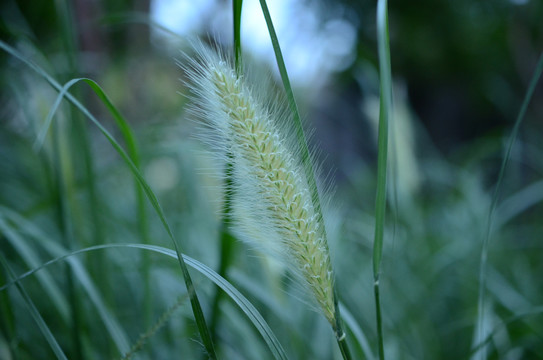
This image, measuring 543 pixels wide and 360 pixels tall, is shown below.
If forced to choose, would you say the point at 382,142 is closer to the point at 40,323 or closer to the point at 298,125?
the point at 298,125

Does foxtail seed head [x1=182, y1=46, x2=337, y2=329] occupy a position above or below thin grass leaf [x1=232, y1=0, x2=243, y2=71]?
below

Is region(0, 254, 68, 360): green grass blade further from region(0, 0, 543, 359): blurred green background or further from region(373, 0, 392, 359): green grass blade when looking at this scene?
region(373, 0, 392, 359): green grass blade

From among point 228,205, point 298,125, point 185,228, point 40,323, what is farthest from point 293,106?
point 185,228

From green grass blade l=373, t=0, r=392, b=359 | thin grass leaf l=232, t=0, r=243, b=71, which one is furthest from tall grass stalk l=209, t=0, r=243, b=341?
green grass blade l=373, t=0, r=392, b=359

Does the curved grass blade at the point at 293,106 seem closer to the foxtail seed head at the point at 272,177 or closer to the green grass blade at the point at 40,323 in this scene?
the foxtail seed head at the point at 272,177

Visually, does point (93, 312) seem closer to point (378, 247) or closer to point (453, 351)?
point (378, 247)

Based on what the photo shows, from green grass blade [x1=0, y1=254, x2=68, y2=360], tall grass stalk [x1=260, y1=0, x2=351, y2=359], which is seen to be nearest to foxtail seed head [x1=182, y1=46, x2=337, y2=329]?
tall grass stalk [x1=260, y1=0, x2=351, y2=359]

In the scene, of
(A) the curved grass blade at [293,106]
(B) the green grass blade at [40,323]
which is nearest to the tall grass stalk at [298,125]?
(A) the curved grass blade at [293,106]

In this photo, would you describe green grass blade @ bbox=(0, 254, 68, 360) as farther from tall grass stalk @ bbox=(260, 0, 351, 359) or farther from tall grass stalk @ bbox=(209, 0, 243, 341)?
tall grass stalk @ bbox=(260, 0, 351, 359)

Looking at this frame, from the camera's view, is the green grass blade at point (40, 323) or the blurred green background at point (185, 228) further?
the blurred green background at point (185, 228)

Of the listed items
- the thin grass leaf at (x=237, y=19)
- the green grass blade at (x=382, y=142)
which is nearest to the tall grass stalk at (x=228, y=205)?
the thin grass leaf at (x=237, y=19)

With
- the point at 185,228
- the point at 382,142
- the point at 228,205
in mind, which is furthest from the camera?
the point at 185,228

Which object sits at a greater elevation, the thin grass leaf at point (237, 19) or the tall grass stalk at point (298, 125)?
the thin grass leaf at point (237, 19)

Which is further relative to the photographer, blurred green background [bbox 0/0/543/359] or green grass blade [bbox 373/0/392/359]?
blurred green background [bbox 0/0/543/359]
